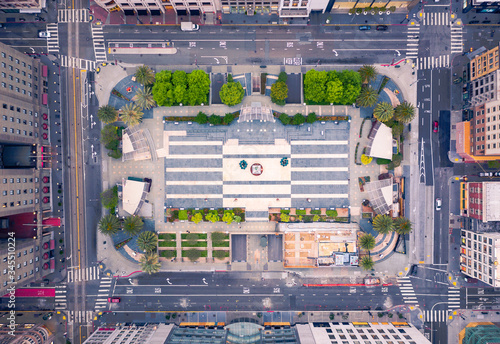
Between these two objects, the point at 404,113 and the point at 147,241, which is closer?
the point at 404,113

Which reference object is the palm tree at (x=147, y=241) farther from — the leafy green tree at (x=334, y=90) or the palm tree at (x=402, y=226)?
the palm tree at (x=402, y=226)

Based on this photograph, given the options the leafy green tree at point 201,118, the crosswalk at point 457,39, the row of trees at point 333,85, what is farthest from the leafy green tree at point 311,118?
the crosswalk at point 457,39

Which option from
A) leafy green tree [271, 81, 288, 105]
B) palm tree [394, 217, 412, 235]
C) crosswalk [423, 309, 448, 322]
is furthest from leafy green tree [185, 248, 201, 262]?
crosswalk [423, 309, 448, 322]

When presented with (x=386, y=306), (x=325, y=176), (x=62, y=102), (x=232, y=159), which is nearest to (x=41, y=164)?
(x=62, y=102)

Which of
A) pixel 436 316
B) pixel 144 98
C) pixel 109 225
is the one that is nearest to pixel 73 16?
pixel 144 98

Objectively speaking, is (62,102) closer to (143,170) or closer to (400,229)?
(143,170)

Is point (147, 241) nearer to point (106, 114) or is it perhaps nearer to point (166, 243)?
point (166, 243)

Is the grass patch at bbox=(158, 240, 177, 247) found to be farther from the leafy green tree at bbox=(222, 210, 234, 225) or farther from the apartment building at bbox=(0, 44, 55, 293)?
the apartment building at bbox=(0, 44, 55, 293)
